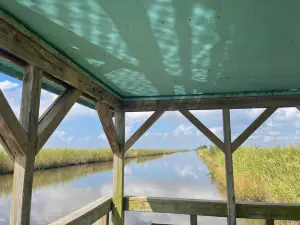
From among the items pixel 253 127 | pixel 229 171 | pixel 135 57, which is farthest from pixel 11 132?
pixel 253 127

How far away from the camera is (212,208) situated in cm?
256

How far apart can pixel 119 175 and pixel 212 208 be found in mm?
1255

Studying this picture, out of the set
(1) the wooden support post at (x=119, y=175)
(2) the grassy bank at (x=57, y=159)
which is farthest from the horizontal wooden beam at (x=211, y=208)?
(2) the grassy bank at (x=57, y=159)

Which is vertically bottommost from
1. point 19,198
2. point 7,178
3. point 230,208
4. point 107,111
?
point 7,178

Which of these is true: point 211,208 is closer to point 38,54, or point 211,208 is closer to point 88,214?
point 88,214

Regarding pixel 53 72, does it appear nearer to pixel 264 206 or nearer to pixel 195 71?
pixel 195 71

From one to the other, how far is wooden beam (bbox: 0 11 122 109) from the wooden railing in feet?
5.41

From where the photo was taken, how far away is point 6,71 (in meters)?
1.64

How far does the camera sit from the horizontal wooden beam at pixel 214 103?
255 cm

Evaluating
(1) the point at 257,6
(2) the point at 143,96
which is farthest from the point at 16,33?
(2) the point at 143,96

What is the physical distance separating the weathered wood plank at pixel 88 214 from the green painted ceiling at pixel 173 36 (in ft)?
4.24

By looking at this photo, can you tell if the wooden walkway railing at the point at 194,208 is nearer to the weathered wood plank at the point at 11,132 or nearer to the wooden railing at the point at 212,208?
the wooden railing at the point at 212,208

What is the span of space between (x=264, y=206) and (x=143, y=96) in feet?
6.36

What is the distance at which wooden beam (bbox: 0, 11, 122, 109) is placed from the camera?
104 cm
